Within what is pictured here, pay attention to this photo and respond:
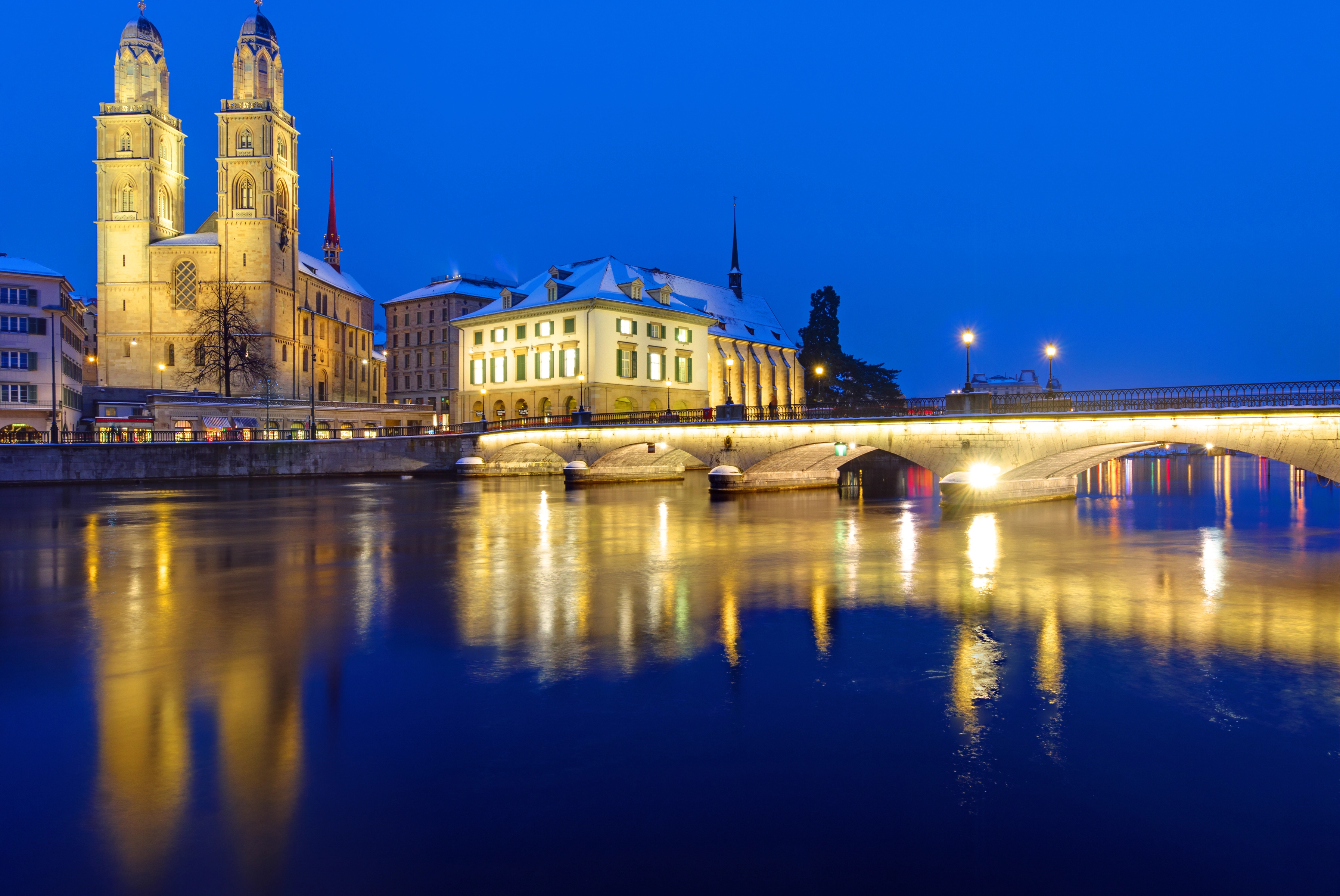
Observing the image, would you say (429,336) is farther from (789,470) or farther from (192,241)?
(789,470)

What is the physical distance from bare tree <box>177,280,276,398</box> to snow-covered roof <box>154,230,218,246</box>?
14.7ft

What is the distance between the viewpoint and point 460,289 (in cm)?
10206

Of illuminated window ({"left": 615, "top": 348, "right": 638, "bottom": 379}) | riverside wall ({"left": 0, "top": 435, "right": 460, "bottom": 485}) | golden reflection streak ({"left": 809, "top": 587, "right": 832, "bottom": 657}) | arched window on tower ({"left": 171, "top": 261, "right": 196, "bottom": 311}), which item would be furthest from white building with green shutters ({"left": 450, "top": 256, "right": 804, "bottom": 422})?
golden reflection streak ({"left": 809, "top": 587, "right": 832, "bottom": 657})

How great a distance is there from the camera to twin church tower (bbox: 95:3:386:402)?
Result: 81125mm

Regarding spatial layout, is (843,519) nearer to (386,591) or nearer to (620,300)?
(386,591)

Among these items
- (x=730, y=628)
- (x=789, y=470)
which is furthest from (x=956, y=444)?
(x=730, y=628)

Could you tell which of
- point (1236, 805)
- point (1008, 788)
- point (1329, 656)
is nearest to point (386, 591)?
point (1008, 788)

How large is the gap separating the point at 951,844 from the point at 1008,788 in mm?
1165

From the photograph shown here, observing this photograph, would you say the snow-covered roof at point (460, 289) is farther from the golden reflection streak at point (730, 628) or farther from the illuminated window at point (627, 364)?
the golden reflection streak at point (730, 628)

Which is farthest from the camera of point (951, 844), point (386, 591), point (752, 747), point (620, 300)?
point (620, 300)

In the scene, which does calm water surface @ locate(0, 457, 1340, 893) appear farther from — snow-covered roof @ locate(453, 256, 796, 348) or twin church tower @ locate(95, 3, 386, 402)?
twin church tower @ locate(95, 3, 386, 402)

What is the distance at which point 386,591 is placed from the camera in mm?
15688

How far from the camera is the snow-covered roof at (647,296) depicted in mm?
71000

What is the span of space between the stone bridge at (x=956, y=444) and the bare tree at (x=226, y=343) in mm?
34378
